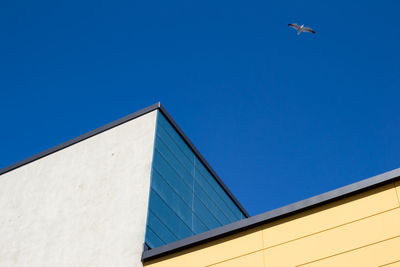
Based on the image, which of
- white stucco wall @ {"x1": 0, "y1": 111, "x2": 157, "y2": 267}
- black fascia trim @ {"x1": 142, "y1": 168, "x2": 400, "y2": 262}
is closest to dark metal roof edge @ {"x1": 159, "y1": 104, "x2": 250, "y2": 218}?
white stucco wall @ {"x1": 0, "y1": 111, "x2": 157, "y2": 267}

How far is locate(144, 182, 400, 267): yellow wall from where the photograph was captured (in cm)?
876

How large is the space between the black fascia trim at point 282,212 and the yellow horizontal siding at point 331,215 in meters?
0.10

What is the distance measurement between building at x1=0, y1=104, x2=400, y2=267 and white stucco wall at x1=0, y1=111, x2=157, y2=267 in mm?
33

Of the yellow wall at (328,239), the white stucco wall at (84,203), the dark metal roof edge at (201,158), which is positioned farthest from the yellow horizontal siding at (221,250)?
the dark metal roof edge at (201,158)

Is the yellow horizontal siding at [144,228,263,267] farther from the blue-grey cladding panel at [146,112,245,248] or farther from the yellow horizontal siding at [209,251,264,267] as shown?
the blue-grey cladding panel at [146,112,245,248]

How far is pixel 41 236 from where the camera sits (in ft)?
44.9

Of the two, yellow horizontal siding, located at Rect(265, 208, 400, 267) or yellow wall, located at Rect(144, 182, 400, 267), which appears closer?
yellow wall, located at Rect(144, 182, 400, 267)

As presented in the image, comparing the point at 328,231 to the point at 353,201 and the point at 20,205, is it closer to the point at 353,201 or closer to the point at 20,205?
the point at 353,201

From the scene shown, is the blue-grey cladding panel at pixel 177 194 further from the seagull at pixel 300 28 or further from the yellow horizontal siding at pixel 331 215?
the seagull at pixel 300 28

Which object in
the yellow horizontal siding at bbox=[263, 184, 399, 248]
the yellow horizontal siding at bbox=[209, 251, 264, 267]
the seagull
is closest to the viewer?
the yellow horizontal siding at bbox=[263, 184, 399, 248]

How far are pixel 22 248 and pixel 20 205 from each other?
1.79 metres

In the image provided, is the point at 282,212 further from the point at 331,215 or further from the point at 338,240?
the point at 338,240

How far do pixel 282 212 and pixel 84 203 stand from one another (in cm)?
598

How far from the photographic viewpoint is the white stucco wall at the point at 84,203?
12.3 metres
